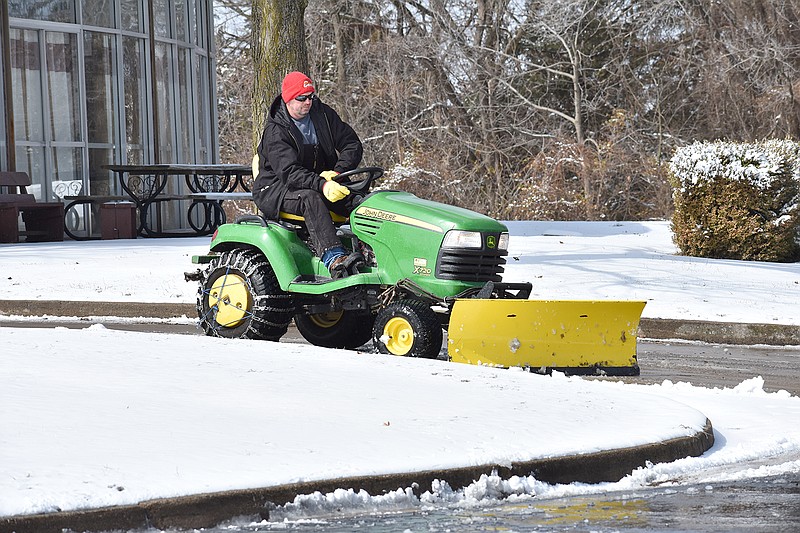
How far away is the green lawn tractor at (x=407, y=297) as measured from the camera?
8.39 m

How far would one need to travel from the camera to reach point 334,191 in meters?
9.08

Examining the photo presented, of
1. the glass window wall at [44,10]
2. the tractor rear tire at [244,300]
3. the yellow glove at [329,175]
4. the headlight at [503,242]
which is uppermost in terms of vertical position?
the glass window wall at [44,10]

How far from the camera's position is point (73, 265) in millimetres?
14883

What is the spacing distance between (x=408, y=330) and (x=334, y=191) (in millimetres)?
1068

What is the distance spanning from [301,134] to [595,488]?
459 centimetres

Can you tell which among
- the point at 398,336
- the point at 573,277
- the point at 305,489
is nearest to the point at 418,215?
the point at 398,336

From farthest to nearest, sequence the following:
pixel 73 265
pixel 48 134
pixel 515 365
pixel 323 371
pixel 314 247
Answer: pixel 48 134
pixel 73 265
pixel 314 247
pixel 515 365
pixel 323 371

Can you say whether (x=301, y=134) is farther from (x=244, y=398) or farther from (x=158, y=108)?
(x=158, y=108)

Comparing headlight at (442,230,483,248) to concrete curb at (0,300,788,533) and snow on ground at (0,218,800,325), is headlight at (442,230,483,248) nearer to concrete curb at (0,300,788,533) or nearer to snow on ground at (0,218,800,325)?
concrete curb at (0,300,788,533)

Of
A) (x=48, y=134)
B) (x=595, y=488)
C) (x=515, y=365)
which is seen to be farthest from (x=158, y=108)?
(x=595, y=488)

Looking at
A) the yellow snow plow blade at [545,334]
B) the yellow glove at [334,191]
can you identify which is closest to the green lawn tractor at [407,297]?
the yellow snow plow blade at [545,334]

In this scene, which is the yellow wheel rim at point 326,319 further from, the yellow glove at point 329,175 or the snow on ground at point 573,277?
the snow on ground at point 573,277

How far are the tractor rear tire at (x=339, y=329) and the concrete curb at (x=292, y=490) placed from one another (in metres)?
4.11

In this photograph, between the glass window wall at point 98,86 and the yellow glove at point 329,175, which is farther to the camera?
the glass window wall at point 98,86
